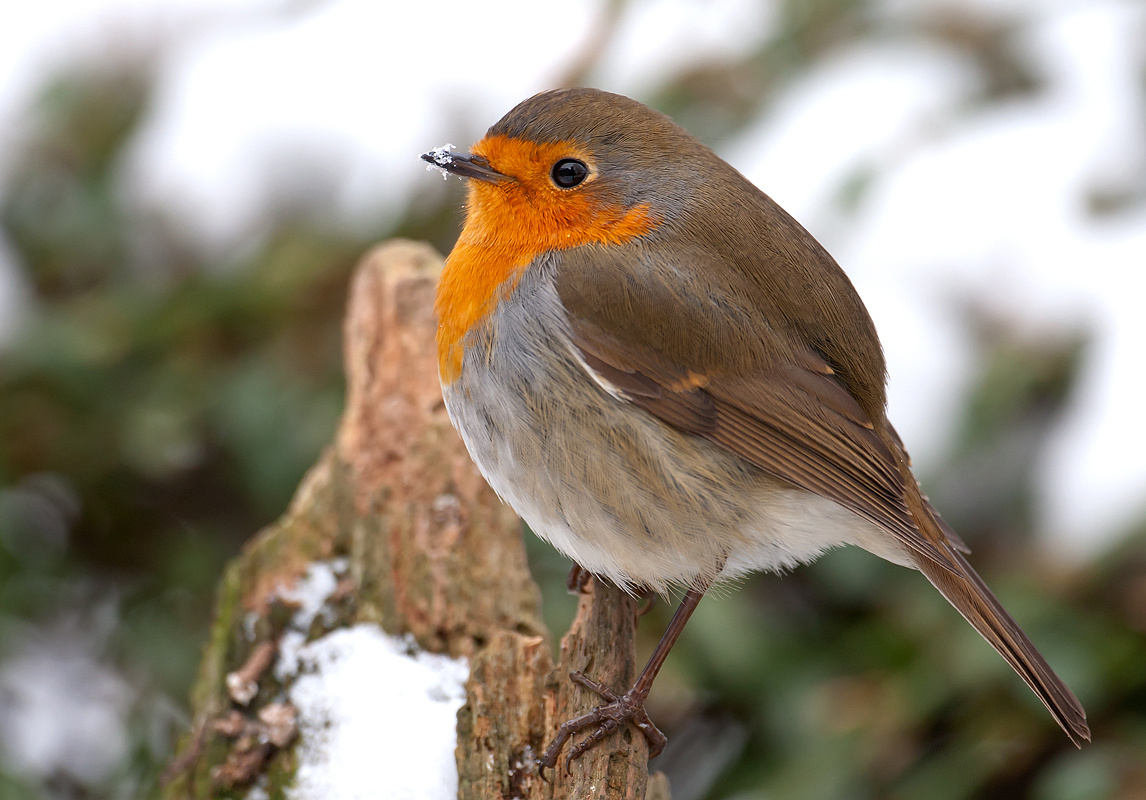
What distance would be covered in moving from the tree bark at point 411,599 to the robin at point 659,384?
0.26ft

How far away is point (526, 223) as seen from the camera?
215cm

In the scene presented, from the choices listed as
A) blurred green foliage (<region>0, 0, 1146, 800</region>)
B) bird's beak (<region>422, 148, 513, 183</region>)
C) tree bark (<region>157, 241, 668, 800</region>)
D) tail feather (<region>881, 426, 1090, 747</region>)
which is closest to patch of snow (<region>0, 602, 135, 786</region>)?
blurred green foliage (<region>0, 0, 1146, 800</region>)

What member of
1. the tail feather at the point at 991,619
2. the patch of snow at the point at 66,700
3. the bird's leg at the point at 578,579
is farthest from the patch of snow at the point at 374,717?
the patch of snow at the point at 66,700

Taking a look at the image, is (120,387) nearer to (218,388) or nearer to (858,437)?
(218,388)

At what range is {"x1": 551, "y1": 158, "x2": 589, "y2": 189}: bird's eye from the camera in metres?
2.14

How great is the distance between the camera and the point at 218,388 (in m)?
2.95

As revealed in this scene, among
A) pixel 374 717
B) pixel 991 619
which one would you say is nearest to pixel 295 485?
pixel 374 717

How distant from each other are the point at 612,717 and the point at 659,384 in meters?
0.57

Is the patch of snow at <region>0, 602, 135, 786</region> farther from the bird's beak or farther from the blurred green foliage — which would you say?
the bird's beak

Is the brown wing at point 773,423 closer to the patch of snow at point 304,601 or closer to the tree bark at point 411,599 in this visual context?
the tree bark at point 411,599

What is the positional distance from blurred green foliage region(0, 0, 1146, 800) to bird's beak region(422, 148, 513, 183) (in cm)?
69

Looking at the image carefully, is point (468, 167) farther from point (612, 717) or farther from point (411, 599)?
point (612, 717)

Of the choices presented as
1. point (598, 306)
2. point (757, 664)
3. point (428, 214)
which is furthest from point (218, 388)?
point (757, 664)

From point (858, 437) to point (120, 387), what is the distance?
1973 mm
